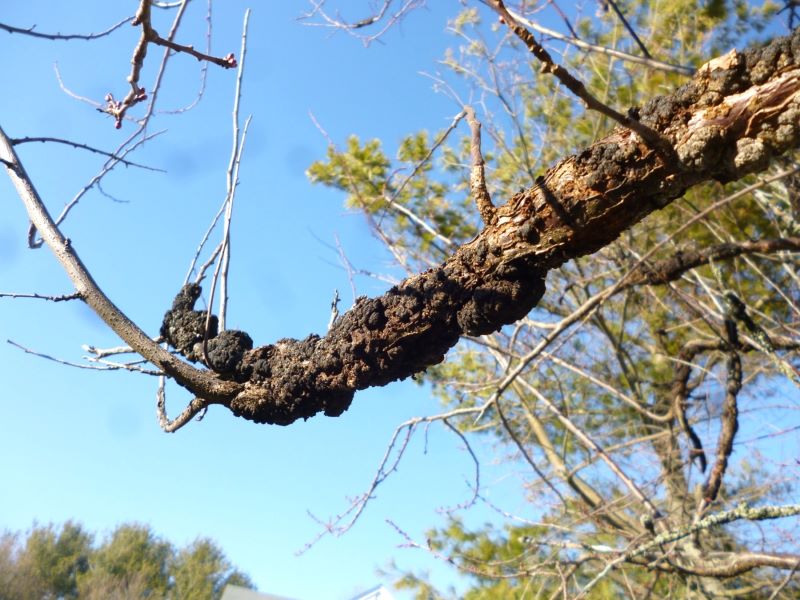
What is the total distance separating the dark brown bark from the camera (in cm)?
115

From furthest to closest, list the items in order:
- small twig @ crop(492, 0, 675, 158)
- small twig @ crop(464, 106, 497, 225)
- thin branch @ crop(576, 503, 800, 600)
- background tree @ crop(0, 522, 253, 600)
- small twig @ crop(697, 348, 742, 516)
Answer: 1. background tree @ crop(0, 522, 253, 600)
2. small twig @ crop(697, 348, 742, 516)
3. thin branch @ crop(576, 503, 800, 600)
4. small twig @ crop(464, 106, 497, 225)
5. small twig @ crop(492, 0, 675, 158)

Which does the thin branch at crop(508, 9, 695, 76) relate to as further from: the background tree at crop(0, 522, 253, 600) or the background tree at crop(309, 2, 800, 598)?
the background tree at crop(0, 522, 253, 600)

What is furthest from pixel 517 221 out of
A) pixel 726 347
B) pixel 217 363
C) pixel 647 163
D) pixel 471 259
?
pixel 726 347

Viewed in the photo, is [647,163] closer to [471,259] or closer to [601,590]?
[471,259]

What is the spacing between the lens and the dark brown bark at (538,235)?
3.76 ft

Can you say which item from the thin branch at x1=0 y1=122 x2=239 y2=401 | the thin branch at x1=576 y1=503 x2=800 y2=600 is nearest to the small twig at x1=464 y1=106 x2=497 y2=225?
the thin branch at x1=0 y1=122 x2=239 y2=401

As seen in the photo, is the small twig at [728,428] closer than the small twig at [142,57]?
No

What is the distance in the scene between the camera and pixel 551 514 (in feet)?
15.2

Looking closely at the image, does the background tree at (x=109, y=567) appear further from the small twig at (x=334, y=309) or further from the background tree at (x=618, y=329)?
the small twig at (x=334, y=309)

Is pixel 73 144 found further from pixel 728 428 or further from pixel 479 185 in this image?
pixel 728 428

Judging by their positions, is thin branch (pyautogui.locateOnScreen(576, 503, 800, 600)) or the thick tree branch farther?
thin branch (pyautogui.locateOnScreen(576, 503, 800, 600))

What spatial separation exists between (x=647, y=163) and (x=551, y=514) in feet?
12.9

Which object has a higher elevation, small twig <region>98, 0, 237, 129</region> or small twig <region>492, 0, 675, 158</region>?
small twig <region>98, 0, 237, 129</region>

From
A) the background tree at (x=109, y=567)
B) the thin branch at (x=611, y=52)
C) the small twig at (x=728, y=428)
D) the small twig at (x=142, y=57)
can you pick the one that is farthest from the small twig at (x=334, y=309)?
the background tree at (x=109, y=567)
